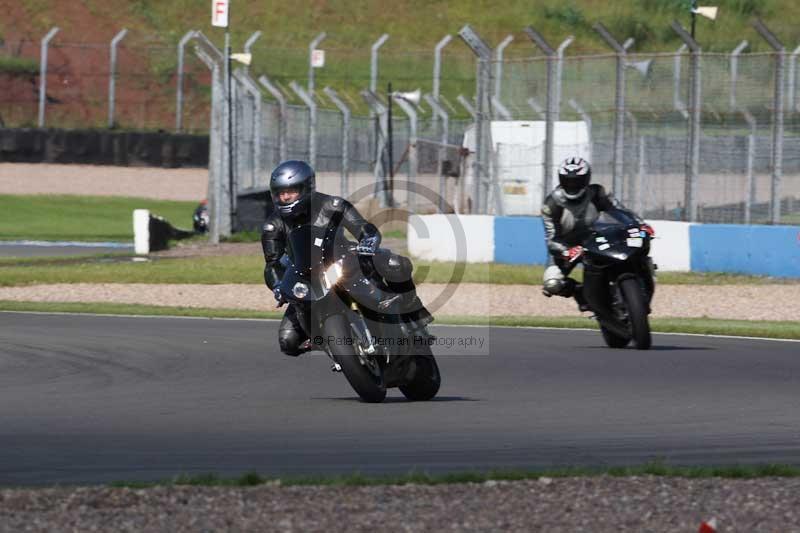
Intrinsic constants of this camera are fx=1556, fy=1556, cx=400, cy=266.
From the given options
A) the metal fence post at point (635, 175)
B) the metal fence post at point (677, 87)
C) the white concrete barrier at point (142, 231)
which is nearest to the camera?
the metal fence post at point (677, 87)

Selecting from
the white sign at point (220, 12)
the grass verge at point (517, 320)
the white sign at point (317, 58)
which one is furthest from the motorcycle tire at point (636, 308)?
the white sign at point (317, 58)

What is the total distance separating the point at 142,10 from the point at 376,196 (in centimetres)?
2479

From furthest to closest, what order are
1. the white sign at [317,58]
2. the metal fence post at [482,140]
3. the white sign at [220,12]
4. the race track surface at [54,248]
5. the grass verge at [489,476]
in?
the white sign at [317,58]
the race track surface at [54,248]
the white sign at [220,12]
the metal fence post at [482,140]
the grass verge at [489,476]

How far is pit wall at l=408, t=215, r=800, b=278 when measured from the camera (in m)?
20.4

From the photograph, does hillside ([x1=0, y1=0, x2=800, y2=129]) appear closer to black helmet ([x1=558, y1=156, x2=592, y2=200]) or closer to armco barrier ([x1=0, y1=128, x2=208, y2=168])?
armco barrier ([x1=0, y1=128, x2=208, y2=168])

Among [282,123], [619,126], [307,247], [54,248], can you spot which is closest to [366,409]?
[307,247]

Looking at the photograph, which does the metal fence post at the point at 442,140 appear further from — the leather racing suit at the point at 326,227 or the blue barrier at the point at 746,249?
the leather racing suit at the point at 326,227

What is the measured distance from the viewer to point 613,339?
529 inches

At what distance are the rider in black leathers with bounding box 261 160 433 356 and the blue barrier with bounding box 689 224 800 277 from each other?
38.1ft

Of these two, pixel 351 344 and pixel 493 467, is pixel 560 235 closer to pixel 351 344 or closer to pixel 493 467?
pixel 351 344

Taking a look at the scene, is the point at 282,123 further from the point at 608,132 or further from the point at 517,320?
the point at 517,320

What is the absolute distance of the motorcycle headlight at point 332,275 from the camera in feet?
30.5

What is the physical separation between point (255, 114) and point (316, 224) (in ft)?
72.2

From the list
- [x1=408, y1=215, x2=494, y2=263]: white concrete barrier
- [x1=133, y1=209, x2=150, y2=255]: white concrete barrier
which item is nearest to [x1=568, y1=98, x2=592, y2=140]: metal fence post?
[x1=408, y1=215, x2=494, y2=263]: white concrete barrier
